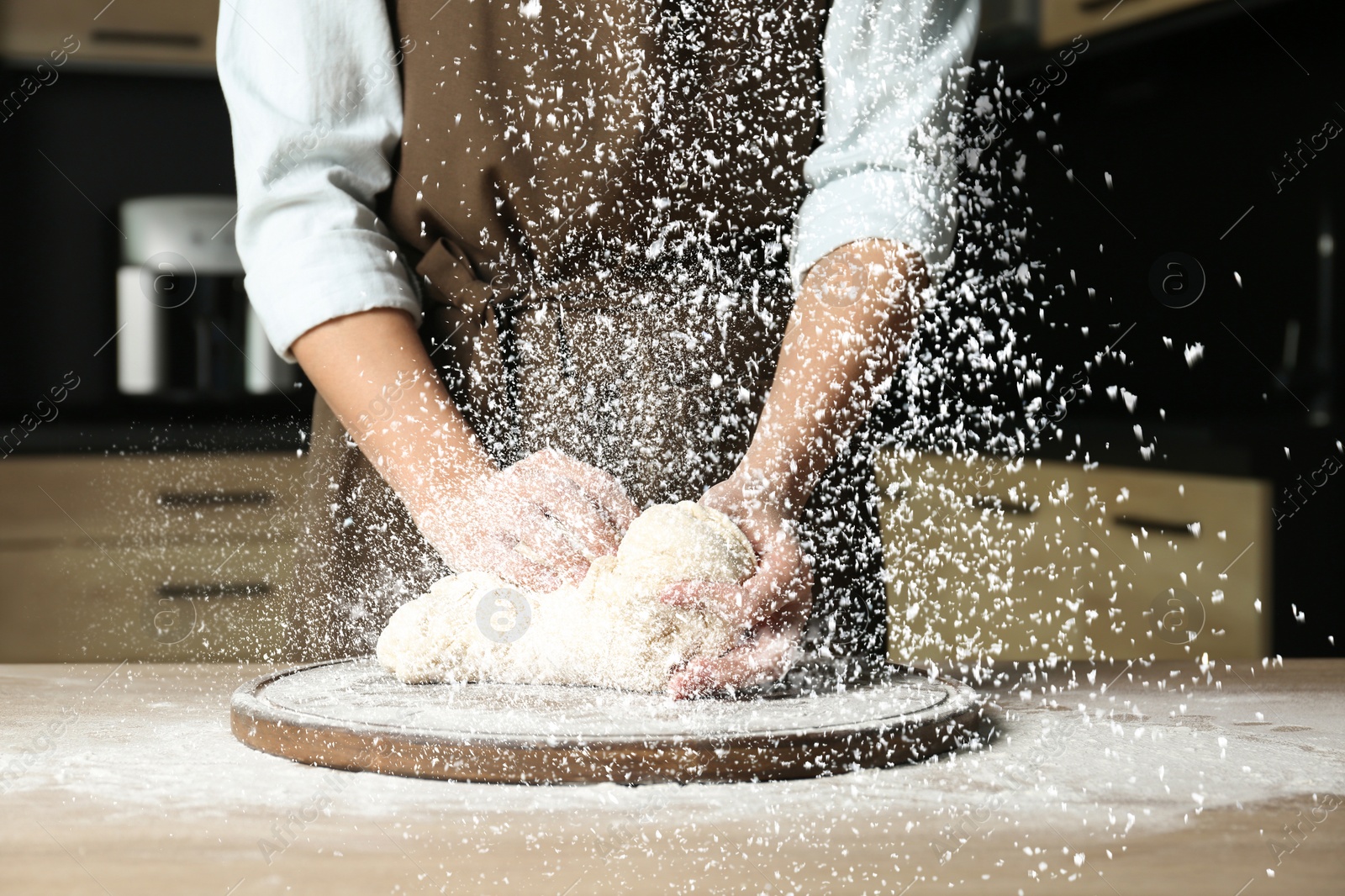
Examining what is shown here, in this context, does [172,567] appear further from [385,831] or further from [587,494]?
[385,831]

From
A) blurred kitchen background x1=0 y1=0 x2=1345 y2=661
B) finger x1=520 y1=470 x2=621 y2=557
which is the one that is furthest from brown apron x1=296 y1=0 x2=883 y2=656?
blurred kitchen background x1=0 y1=0 x2=1345 y2=661

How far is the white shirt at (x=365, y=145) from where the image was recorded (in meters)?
0.91

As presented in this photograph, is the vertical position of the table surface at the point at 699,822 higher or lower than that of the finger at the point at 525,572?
lower

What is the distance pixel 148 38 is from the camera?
2156 millimetres

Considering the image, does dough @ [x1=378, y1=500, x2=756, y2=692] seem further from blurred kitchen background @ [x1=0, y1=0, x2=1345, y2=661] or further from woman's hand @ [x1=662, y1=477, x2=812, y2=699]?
blurred kitchen background @ [x1=0, y1=0, x2=1345, y2=661]

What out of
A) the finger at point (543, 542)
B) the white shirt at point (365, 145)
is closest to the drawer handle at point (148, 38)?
the white shirt at point (365, 145)

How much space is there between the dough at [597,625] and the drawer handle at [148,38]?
1.71 m

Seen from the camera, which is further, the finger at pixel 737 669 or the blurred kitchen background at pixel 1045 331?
the blurred kitchen background at pixel 1045 331

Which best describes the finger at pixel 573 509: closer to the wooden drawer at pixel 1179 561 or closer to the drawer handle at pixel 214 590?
the wooden drawer at pixel 1179 561

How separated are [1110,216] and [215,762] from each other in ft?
6.68

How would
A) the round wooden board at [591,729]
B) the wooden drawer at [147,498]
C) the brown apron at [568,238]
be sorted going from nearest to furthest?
the round wooden board at [591,729], the brown apron at [568,238], the wooden drawer at [147,498]

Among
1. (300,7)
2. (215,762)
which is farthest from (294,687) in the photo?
(300,7)

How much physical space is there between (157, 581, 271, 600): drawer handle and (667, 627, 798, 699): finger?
1.35 meters

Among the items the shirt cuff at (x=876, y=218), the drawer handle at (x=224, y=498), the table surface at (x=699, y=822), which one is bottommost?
the table surface at (x=699, y=822)
